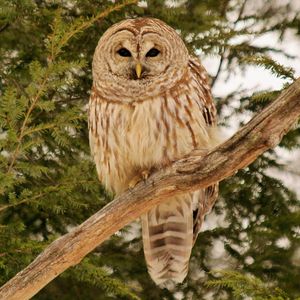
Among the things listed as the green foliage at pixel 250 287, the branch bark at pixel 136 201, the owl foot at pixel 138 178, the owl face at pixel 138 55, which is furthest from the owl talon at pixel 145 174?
the green foliage at pixel 250 287

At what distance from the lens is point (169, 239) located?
15.7ft

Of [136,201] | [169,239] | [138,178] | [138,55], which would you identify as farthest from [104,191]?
[136,201]

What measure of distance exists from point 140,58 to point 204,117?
528mm

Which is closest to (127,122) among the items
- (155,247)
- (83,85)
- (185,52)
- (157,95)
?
(157,95)

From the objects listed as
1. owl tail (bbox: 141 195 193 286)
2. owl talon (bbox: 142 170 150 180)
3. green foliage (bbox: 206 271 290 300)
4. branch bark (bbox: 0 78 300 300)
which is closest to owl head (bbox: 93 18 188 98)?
owl talon (bbox: 142 170 150 180)

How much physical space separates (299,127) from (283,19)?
3.41ft

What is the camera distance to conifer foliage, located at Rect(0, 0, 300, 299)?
4773mm

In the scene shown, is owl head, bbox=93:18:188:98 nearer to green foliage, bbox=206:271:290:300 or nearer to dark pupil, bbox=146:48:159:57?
dark pupil, bbox=146:48:159:57

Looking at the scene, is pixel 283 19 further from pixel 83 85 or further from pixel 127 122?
pixel 127 122

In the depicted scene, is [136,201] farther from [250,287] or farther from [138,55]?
[138,55]

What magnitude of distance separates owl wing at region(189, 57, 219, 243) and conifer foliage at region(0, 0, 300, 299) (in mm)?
367

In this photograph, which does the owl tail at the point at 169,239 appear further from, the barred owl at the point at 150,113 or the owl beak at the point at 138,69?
the owl beak at the point at 138,69

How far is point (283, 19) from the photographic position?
6.03 m

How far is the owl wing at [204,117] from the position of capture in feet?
15.1
